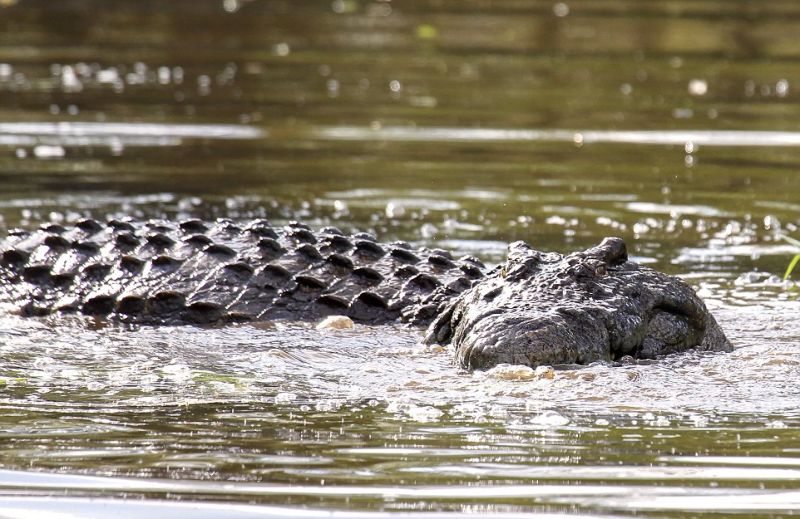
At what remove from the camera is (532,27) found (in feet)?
64.1

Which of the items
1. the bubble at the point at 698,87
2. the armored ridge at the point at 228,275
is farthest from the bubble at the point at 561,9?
the armored ridge at the point at 228,275

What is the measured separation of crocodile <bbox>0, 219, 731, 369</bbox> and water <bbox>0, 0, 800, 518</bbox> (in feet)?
0.45

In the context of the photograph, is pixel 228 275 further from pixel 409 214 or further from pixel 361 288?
pixel 409 214

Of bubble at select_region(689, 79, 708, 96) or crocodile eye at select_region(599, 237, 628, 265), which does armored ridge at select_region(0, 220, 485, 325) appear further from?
bubble at select_region(689, 79, 708, 96)

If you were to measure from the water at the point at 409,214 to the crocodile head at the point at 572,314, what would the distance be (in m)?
0.11

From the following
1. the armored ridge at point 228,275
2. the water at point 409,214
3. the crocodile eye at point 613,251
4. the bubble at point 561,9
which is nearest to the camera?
the water at point 409,214

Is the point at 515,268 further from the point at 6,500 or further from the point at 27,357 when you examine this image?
the point at 6,500

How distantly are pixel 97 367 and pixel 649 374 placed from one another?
1.93 meters

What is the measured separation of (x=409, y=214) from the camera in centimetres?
860

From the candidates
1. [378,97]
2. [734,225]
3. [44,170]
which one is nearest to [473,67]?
[378,97]

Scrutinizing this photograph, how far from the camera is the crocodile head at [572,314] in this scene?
15.5ft

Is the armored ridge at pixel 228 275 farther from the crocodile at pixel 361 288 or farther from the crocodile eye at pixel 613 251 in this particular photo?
the crocodile eye at pixel 613 251

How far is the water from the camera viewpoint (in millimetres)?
3637

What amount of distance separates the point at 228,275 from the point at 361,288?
555 mm
